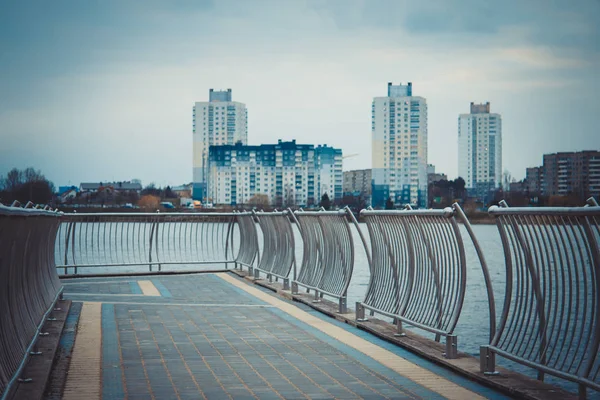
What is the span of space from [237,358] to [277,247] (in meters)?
8.12

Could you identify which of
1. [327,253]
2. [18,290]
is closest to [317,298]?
[327,253]

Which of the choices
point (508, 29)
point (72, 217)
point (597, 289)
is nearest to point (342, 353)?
point (597, 289)

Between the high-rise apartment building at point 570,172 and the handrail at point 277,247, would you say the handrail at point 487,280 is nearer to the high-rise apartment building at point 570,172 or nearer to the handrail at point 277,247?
the handrail at point 277,247

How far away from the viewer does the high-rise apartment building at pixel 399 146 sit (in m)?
175

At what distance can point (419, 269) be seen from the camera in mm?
8453

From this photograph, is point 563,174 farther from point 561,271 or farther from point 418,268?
point 561,271

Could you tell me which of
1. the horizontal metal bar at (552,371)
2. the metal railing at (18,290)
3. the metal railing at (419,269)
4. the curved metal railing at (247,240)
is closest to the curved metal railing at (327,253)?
the metal railing at (419,269)

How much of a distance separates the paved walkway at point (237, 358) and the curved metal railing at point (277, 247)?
6.74ft

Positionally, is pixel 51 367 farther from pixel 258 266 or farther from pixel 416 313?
pixel 258 266

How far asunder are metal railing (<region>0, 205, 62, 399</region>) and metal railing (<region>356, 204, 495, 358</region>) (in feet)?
11.6

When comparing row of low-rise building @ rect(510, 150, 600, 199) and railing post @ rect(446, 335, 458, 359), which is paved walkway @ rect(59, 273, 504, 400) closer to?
railing post @ rect(446, 335, 458, 359)

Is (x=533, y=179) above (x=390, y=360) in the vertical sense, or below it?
above

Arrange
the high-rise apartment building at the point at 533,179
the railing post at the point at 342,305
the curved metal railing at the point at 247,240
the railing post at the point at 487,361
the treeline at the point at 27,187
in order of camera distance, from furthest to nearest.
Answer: the high-rise apartment building at the point at 533,179 < the treeline at the point at 27,187 < the curved metal railing at the point at 247,240 < the railing post at the point at 342,305 < the railing post at the point at 487,361

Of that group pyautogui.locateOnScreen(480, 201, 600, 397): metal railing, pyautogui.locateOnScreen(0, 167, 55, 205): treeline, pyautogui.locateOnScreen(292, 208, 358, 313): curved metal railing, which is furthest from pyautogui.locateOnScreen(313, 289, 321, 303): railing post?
pyautogui.locateOnScreen(0, 167, 55, 205): treeline
